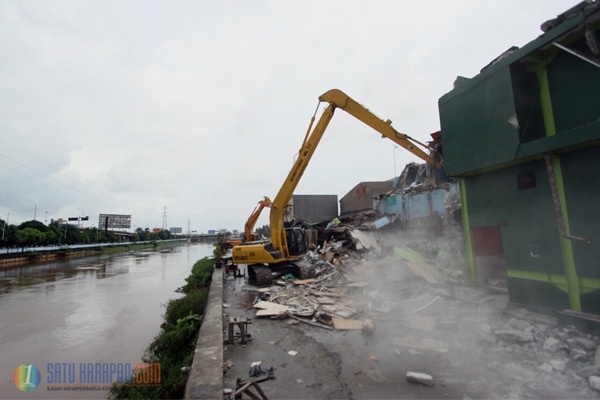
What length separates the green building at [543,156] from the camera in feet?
13.9

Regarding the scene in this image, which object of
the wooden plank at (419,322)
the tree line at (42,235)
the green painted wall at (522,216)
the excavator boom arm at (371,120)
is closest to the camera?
the green painted wall at (522,216)

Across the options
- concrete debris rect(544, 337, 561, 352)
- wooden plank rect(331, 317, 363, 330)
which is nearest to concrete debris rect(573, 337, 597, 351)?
concrete debris rect(544, 337, 561, 352)

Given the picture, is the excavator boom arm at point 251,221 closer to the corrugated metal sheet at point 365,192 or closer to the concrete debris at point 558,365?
the corrugated metal sheet at point 365,192

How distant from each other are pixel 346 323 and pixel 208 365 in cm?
274

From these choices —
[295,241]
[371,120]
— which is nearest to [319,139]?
[371,120]

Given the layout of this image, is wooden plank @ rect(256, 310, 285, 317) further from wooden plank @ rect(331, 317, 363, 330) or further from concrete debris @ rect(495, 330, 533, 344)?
concrete debris @ rect(495, 330, 533, 344)

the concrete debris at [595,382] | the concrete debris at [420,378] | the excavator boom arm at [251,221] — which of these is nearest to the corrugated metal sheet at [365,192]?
the excavator boom arm at [251,221]

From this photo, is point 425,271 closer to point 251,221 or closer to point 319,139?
point 319,139

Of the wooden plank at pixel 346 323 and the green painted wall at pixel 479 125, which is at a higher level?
the green painted wall at pixel 479 125

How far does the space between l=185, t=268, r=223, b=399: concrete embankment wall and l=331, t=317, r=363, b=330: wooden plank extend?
7.18ft

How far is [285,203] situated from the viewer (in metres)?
10.6

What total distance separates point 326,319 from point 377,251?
6.16 metres

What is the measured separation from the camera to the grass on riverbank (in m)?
4.36

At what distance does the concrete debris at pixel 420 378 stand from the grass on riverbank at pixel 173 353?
3.23m
